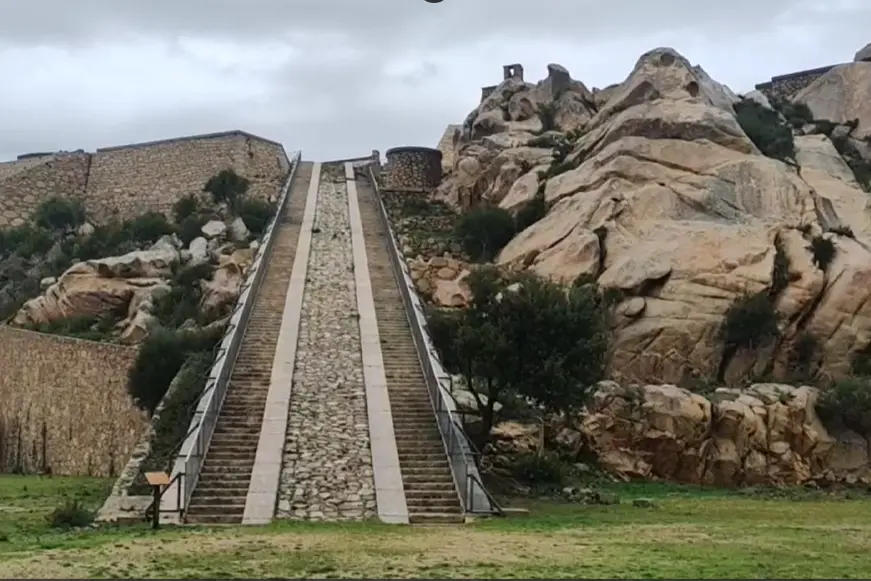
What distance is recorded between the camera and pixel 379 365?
1995 cm

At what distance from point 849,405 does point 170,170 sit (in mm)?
34196

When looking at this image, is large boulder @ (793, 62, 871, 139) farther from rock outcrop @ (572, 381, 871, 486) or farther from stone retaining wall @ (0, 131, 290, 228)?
stone retaining wall @ (0, 131, 290, 228)

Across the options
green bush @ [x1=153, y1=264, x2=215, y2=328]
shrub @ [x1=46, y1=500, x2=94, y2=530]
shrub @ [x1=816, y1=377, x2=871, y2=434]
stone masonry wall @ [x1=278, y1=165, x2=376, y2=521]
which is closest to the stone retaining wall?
green bush @ [x1=153, y1=264, x2=215, y2=328]

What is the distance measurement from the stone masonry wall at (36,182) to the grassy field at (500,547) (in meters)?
33.6

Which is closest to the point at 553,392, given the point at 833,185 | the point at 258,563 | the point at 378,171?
the point at 258,563

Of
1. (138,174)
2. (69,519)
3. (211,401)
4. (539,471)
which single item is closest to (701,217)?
(539,471)

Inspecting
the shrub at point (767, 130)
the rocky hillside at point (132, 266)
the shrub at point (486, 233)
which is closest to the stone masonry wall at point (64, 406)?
the rocky hillside at point (132, 266)

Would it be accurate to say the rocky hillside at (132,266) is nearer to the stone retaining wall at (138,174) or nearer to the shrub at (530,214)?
the stone retaining wall at (138,174)

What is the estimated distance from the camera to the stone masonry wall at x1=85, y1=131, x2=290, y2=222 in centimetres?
4612

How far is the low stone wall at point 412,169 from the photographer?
1817 inches

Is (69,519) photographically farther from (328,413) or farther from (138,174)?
(138,174)

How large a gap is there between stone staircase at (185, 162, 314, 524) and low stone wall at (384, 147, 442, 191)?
17.9 m

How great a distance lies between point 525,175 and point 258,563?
88.5 feet

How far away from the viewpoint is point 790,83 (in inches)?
1882
